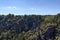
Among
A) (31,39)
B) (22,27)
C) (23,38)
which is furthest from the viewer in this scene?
(22,27)

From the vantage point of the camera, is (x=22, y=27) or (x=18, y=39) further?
(x=22, y=27)

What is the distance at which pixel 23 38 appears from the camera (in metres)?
74.9

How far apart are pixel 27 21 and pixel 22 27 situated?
1384 centimetres

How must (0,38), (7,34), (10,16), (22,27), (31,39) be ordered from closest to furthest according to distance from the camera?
(31,39) → (0,38) → (7,34) → (22,27) → (10,16)

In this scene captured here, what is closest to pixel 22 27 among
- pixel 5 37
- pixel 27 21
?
pixel 27 21

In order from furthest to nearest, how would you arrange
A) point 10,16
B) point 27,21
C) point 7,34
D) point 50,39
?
point 10,16
point 27,21
point 7,34
point 50,39

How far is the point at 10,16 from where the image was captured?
148125 mm

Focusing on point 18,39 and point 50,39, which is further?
point 18,39

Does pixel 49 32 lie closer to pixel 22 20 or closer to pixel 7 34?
pixel 7 34

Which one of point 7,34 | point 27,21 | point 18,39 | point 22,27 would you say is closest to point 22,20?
point 27,21

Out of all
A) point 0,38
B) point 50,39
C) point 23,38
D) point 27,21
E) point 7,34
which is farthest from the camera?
point 27,21

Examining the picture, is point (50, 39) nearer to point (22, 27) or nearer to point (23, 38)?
point (23, 38)

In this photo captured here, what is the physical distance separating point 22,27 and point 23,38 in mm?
35033

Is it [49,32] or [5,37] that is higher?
[49,32]
